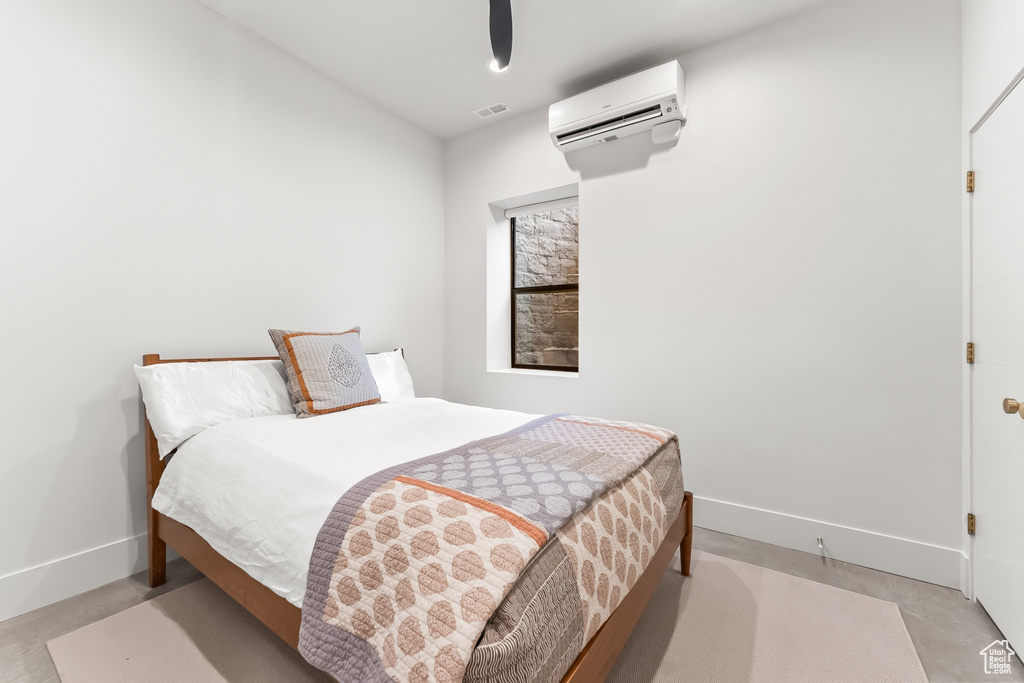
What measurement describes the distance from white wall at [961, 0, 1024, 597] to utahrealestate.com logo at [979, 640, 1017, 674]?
0.36m

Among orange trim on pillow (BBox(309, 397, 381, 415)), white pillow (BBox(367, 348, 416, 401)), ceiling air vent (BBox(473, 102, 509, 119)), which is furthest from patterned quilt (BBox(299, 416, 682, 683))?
ceiling air vent (BBox(473, 102, 509, 119))

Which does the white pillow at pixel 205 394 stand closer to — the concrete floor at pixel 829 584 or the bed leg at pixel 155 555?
the bed leg at pixel 155 555

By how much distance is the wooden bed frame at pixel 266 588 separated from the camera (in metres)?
1.13

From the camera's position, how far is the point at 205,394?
6.45ft

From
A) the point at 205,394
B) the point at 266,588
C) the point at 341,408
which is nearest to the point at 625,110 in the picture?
the point at 341,408

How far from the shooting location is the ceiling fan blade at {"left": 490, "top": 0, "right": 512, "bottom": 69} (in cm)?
154

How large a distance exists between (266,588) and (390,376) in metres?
1.56

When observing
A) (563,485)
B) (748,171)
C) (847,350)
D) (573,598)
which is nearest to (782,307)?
(847,350)

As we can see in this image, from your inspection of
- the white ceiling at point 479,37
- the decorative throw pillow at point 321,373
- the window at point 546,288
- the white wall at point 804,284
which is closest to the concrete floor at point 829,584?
the white wall at point 804,284

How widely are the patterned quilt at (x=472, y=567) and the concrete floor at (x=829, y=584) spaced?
3.54 feet

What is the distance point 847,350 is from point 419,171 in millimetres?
3045

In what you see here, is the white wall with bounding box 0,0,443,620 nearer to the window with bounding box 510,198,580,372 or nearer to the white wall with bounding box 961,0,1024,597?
the window with bounding box 510,198,580,372

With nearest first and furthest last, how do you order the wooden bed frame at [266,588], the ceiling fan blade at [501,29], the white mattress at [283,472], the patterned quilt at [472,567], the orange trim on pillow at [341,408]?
1. the patterned quilt at [472,567]
2. the wooden bed frame at [266,588]
3. the white mattress at [283,472]
4. the ceiling fan blade at [501,29]
5. the orange trim on pillow at [341,408]

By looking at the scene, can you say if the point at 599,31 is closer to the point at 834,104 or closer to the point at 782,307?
the point at 834,104
